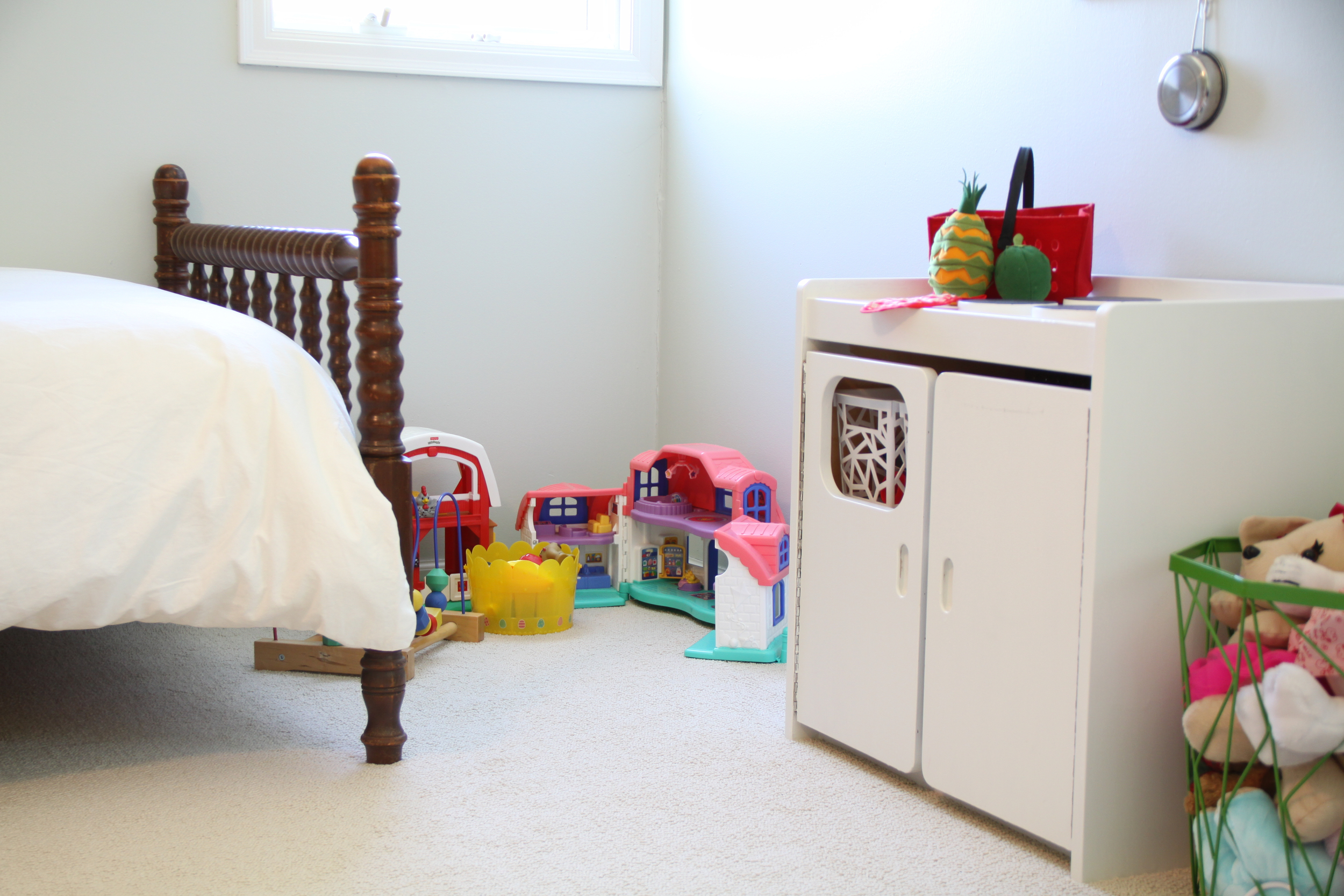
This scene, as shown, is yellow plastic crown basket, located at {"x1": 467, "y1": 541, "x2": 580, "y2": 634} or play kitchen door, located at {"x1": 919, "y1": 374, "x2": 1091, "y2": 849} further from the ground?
play kitchen door, located at {"x1": 919, "y1": 374, "x2": 1091, "y2": 849}

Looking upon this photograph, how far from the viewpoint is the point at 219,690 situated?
6.05 feet

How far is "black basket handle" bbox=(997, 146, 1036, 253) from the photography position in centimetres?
154

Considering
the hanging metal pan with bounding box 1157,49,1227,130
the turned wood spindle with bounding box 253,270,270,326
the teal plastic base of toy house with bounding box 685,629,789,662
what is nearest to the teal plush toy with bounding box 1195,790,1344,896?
the hanging metal pan with bounding box 1157,49,1227,130

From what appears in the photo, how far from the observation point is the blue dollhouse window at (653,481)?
2.36m

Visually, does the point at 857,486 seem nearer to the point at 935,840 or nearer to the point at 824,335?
the point at 824,335

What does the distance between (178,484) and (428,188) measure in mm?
1346

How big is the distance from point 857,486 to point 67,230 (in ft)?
5.63

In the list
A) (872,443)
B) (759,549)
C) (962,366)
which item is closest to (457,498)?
(759,549)

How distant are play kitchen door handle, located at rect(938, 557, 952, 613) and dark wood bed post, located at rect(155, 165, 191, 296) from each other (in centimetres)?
166

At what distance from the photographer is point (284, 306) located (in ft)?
6.27

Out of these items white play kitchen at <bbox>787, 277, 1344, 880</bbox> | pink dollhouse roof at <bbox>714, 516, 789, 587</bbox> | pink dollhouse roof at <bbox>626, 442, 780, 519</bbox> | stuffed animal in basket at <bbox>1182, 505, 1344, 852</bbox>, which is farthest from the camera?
pink dollhouse roof at <bbox>626, 442, 780, 519</bbox>

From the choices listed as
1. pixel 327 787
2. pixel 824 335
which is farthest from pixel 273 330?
pixel 824 335

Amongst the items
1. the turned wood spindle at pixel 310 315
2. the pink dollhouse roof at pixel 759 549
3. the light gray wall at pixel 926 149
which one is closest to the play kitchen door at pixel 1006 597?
the light gray wall at pixel 926 149

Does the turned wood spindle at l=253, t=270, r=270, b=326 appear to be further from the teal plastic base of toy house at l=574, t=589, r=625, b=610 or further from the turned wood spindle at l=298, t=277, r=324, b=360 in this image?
the teal plastic base of toy house at l=574, t=589, r=625, b=610
